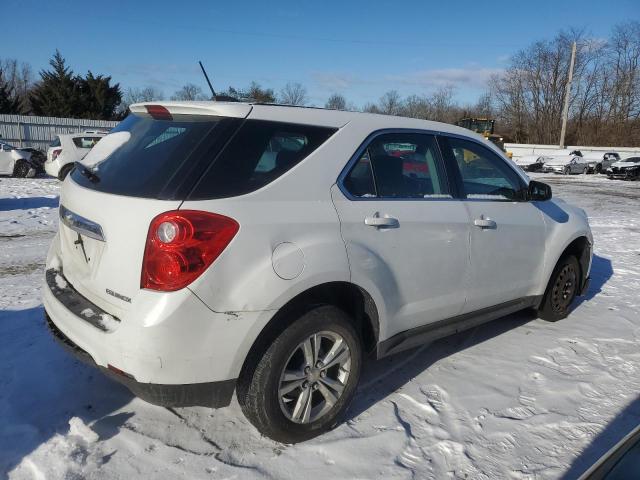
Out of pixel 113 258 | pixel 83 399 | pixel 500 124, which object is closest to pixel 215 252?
pixel 113 258

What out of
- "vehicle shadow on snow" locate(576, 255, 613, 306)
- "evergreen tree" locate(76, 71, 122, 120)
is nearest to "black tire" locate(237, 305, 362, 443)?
"vehicle shadow on snow" locate(576, 255, 613, 306)

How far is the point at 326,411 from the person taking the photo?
285 centimetres

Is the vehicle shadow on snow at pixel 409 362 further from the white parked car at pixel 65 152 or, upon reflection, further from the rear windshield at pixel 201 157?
the white parked car at pixel 65 152

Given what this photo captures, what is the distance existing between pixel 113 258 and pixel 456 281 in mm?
2225

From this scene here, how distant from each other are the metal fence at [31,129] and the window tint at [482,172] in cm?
2977

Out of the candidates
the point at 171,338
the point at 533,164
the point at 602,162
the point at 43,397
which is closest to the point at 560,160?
the point at 533,164

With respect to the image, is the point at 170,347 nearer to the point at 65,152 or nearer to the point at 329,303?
the point at 329,303

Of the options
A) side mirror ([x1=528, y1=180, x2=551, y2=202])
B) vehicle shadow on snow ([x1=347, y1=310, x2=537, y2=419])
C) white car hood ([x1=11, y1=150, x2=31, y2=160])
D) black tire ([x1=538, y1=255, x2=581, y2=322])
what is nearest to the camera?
vehicle shadow on snow ([x1=347, y1=310, x2=537, y2=419])

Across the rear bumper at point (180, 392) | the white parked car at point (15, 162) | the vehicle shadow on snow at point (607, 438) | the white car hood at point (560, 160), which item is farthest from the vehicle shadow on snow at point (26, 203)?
the white car hood at point (560, 160)

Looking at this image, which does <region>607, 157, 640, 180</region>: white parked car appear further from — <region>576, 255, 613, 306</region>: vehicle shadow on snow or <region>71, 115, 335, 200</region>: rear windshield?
<region>71, 115, 335, 200</region>: rear windshield

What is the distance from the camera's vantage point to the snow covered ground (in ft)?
8.49

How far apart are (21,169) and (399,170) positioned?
19.0 m

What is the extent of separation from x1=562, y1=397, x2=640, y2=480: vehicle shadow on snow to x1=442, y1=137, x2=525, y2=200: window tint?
1.71 metres

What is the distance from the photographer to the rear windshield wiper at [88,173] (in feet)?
9.25
